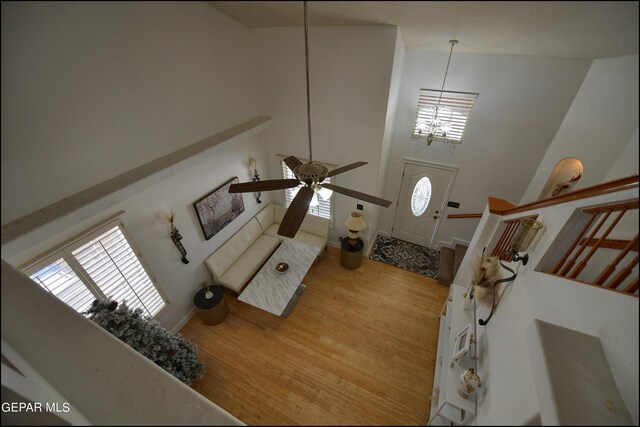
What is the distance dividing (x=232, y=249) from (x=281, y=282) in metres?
1.11

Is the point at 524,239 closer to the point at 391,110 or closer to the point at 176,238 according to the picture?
the point at 391,110

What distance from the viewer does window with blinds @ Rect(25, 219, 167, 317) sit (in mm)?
2245

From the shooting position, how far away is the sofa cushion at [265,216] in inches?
196

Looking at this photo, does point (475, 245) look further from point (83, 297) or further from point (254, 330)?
point (83, 297)

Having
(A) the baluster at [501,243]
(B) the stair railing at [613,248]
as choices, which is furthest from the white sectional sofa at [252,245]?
(B) the stair railing at [613,248]

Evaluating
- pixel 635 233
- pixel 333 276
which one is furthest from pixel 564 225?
pixel 333 276

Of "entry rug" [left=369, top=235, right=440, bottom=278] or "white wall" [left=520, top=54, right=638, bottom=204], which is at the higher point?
"white wall" [left=520, top=54, right=638, bottom=204]

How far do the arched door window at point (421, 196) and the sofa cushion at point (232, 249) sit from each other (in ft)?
10.3

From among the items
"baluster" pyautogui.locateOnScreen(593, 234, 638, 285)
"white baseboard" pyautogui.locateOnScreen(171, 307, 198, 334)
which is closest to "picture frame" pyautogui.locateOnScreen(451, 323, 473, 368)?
"baluster" pyautogui.locateOnScreen(593, 234, 638, 285)

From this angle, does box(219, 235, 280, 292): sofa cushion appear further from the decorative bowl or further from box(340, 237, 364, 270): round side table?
box(340, 237, 364, 270): round side table

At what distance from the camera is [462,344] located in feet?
7.06

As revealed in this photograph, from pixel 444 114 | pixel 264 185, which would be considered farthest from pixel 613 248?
pixel 444 114

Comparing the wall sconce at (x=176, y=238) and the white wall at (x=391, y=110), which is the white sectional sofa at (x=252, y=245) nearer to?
the wall sconce at (x=176, y=238)

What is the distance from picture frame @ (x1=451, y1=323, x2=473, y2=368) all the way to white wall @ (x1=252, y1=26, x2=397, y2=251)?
2.42m
